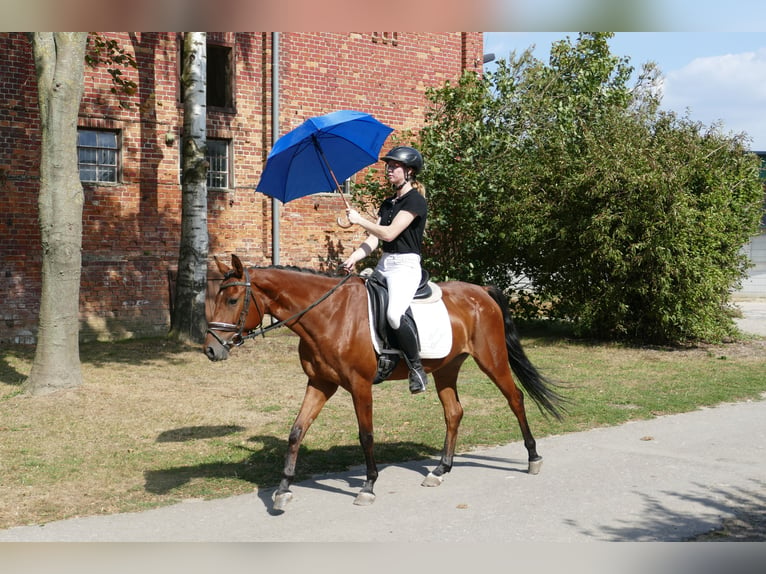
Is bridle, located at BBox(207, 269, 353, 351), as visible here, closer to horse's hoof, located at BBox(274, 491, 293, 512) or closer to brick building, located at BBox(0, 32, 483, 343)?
horse's hoof, located at BBox(274, 491, 293, 512)

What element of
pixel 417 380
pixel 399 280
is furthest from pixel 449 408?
pixel 399 280

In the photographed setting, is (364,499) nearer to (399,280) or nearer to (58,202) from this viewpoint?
(399,280)

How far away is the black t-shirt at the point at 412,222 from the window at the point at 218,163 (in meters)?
13.0

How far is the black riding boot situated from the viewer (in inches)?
255

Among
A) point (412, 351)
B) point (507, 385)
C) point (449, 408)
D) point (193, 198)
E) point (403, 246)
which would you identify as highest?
point (193, 198)

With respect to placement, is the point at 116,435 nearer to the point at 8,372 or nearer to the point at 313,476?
the point at 313,476

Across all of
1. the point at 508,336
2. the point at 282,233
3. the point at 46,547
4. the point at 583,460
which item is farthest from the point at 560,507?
the point at 282,233

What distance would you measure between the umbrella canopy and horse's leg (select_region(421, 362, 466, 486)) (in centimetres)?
198

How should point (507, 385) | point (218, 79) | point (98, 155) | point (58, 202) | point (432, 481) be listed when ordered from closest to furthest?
1. point (432, 481)
2. point (507, 385)
3. point (58, 202)
4. point (98, 155)
5. point (218, 79)

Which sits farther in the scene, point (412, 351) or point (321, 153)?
point (321, 153)

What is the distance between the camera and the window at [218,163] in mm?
18953

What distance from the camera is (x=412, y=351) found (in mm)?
6508
